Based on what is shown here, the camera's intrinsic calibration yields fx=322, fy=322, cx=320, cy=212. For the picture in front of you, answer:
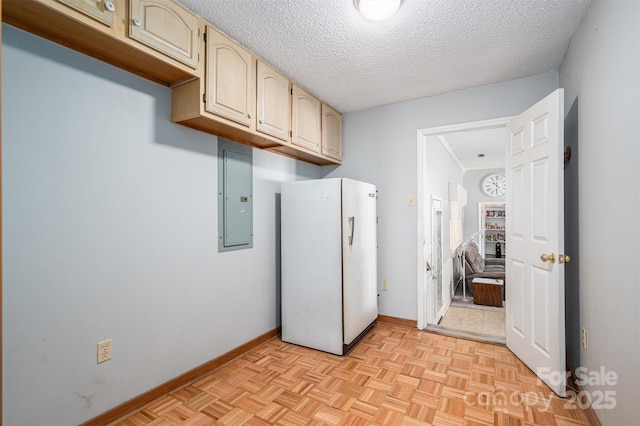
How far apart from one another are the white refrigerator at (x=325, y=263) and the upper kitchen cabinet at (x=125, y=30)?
1334mm

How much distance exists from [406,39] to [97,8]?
5.84 feet

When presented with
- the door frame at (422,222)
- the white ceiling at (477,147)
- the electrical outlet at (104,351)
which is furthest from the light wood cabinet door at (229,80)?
the white ceiling at (477,147)

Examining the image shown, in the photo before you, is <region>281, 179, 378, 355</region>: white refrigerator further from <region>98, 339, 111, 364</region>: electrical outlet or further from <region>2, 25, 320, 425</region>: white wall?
<region>98, 339, 111, 364</region>: electrical outlet

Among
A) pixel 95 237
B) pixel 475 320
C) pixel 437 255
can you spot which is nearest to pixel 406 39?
pixel 95 237

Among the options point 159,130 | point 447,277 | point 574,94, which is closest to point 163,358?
point 159,130

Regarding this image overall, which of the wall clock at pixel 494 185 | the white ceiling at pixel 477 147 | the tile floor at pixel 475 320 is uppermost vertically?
the white ceiling at pixel 477 147

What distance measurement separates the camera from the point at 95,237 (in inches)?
69.2

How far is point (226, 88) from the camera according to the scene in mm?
2127

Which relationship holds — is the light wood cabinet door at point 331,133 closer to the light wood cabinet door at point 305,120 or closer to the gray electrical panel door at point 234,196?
the light wood cabinet door at point 305,120

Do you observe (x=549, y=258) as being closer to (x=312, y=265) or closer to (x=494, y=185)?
(x=312, y=265)

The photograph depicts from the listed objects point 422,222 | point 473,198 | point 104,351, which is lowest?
point 104,351

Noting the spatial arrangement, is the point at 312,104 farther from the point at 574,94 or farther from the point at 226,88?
the point at 574,94

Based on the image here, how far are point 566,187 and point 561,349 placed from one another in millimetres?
1133

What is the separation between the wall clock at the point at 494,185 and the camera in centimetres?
714
